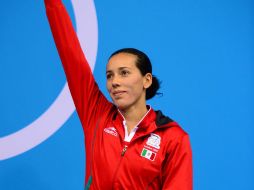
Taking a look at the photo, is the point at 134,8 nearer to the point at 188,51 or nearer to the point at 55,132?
the point at 188,51

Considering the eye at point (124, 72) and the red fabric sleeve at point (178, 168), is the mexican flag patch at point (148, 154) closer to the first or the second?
the red fabric sleeve at point (178, 168)

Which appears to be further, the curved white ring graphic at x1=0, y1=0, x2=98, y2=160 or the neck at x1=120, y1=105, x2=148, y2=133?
the curved white ring graphic at x1=0, y1=0, x2=98, y2=160

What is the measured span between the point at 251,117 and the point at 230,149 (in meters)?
0.14

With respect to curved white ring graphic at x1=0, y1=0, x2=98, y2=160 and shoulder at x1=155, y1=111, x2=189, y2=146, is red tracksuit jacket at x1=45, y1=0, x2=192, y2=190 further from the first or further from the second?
curved white ring graphic at x1=0, y1=0, x2=98, y2=160

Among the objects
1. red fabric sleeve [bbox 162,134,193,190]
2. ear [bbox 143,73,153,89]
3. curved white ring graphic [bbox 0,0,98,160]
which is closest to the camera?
red fabric sleeve [bbox 162,134,193,190]

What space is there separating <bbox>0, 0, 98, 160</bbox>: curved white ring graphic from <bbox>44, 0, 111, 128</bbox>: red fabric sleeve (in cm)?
34

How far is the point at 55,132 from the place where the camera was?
1.14 m

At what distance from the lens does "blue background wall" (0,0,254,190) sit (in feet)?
3.74

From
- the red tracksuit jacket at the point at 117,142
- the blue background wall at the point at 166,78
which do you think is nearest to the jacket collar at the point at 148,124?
the red tracksuit jacket at the point at 117,142

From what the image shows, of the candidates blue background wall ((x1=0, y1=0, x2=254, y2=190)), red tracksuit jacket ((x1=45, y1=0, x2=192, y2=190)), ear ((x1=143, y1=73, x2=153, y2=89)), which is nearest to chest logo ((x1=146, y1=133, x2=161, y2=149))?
red tracksuit jacket ((x1=45, y1=0, x2=192, y2=190))

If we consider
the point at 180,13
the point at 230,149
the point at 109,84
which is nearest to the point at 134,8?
the point at 180,13

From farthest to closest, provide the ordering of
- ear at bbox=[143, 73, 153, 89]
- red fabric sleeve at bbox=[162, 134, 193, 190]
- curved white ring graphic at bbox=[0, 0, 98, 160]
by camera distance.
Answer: curved white ring graphic at bbox=[0, 0, 98, 160], ear at bbox=[143, 73, 153, 89], red fabric sleeve at bbox=[162, 134, 193, 190]

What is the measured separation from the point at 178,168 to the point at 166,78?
52 cm

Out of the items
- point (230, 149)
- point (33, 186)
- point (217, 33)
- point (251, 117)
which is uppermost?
point (217, 33)
